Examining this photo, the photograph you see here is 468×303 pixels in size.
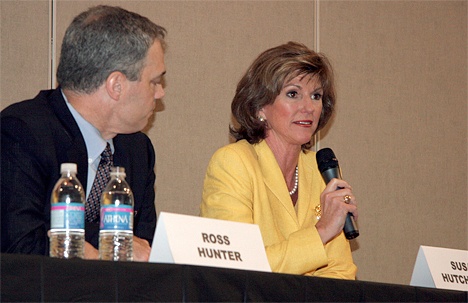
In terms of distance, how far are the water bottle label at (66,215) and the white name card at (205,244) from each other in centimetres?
20

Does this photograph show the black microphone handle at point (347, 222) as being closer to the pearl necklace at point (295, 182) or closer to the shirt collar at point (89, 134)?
the pearl necklace at point (295, 182)

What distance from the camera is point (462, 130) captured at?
4230 millimetres

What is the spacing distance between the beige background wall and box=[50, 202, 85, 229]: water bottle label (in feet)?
4.35

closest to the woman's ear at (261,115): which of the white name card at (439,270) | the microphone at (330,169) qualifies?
the microphone at (330,169)

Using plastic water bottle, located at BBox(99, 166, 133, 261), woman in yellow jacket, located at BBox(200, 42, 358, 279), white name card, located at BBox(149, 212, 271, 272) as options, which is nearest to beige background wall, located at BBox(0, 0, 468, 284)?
woman in yellow jacket, located at BBox(200, 42, 358, 279)

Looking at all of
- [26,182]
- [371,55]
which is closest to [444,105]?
[371,55]

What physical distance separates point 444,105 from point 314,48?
829 millimetres

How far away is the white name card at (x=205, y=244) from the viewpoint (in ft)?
5.87

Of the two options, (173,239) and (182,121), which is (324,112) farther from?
(173,239)

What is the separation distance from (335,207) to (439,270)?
16.1 inches

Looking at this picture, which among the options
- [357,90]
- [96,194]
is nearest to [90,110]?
[96,194]

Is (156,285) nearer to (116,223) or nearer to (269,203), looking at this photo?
(116,223)

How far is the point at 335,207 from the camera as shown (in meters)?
2.59

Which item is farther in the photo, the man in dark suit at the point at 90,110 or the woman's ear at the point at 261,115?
the woman's ear at the point at 261,115
